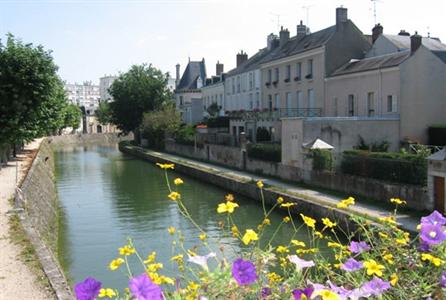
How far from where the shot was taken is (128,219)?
1995 centimetres

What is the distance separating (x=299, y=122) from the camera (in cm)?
2419

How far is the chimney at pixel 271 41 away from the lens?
4331cm

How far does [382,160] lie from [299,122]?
589 cm

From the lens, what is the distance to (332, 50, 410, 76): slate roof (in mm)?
26117

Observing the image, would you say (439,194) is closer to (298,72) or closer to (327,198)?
(327,198)

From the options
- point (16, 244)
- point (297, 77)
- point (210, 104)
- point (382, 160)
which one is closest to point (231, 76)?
point (210, 104)

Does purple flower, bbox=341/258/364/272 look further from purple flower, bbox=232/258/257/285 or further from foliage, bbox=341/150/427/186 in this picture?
foliage, bbox=341/150/427/186

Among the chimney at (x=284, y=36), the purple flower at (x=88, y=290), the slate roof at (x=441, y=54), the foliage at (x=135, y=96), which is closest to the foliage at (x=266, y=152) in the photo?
→ the slate roof at (x=441, y=54)

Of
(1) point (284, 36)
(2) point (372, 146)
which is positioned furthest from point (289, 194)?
(1) point (284, 36)

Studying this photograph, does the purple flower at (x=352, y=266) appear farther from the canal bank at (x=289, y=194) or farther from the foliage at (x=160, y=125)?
the foliage at (x=160, y=125)

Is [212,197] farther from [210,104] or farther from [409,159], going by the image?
[210,104]

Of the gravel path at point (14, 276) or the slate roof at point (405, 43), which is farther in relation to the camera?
the slate roof at point (405, 43)

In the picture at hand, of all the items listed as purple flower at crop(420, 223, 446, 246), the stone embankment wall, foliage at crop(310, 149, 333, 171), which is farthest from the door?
purple flower at crop(420, 223, 446, 246)

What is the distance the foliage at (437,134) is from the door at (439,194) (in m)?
9.88
